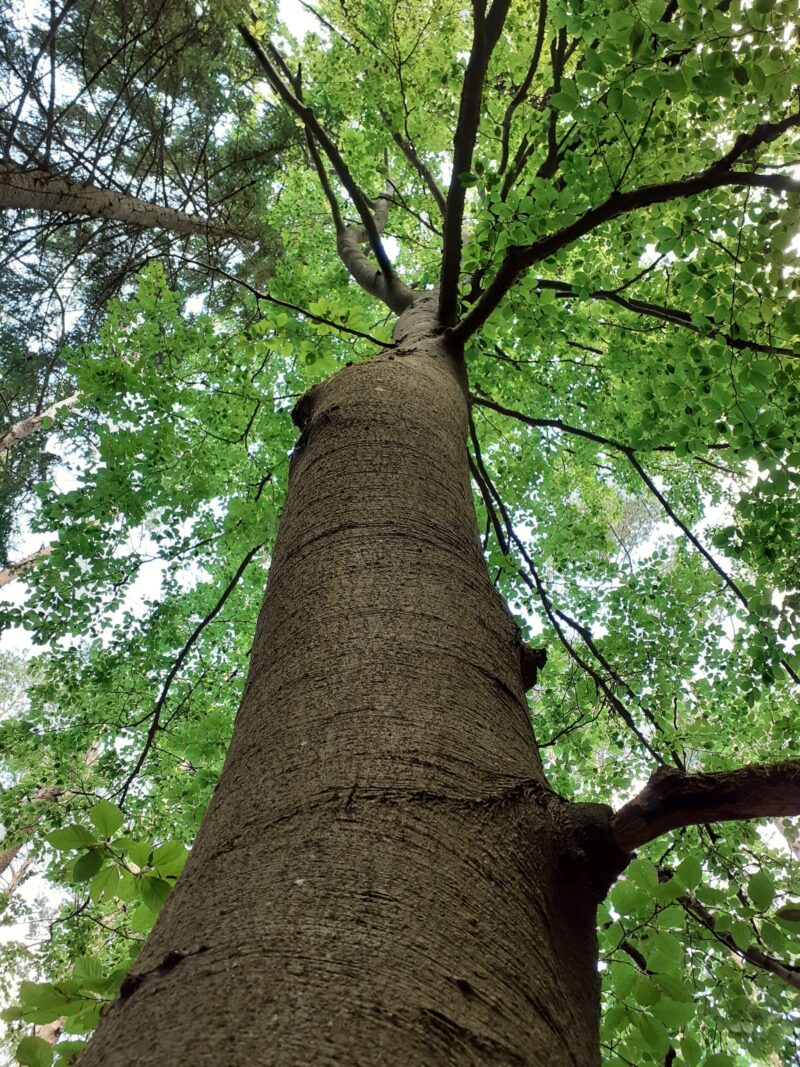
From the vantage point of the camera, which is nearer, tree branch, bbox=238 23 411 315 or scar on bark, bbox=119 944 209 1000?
scar on bark, bbox=119 944 209 1000

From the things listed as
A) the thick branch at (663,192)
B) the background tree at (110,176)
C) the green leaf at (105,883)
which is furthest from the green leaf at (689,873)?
the background tree at (110,176)

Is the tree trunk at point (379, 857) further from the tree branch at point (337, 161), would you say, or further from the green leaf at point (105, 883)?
the tree branch at point (337, 161)

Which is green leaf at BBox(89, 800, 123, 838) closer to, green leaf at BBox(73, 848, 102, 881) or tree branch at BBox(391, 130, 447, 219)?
green leaf at BBox(73, 848, 102, 881)

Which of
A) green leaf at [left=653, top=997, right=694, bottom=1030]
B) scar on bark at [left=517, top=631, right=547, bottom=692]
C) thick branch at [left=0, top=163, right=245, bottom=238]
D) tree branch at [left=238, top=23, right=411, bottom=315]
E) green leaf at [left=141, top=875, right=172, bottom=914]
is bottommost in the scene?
green leaf at [left=653, top=997, right=694, bottom=1030]

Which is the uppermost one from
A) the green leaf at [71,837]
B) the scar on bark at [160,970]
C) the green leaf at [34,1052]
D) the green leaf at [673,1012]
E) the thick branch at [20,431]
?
the thick branch at [20,431]

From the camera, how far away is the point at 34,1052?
1.06m

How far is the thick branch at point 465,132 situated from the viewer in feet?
7.38

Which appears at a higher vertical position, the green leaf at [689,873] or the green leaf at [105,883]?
the green leaf at [689,873]

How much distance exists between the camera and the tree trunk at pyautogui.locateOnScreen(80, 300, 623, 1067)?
Answer: 562 millimetres

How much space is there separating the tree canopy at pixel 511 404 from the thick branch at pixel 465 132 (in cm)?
2

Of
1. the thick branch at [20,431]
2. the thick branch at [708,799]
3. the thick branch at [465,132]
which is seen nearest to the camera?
the thick branch at [708,799]

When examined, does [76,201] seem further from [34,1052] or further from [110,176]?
[34,1052]

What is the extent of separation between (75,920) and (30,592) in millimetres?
2209

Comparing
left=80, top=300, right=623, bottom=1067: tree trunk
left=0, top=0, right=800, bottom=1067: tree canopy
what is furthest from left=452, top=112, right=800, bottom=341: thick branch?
left=80, top=300, right=623, bottom=1067: tree trunk
